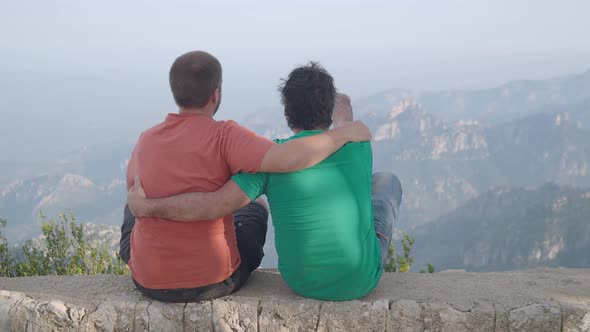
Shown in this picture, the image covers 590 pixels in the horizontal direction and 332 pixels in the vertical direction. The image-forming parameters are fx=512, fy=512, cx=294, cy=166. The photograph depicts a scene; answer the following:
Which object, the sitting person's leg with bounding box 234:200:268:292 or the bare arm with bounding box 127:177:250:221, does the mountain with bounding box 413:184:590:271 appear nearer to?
the sitting person's leg with bounding box 234:200:268:292

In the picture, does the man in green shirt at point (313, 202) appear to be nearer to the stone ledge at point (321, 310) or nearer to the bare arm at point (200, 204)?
the bare arm at point (200, 204)

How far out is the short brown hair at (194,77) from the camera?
370 centimetres

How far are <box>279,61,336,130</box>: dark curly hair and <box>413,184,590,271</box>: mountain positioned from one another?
13390 centimetres

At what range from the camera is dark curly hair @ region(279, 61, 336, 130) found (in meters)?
3.90

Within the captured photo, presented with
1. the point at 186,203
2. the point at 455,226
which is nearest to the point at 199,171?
the point at 186,203

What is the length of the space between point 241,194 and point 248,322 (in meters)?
1.33

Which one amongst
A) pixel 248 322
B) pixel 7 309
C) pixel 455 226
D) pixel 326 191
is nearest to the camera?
pixel 326 191

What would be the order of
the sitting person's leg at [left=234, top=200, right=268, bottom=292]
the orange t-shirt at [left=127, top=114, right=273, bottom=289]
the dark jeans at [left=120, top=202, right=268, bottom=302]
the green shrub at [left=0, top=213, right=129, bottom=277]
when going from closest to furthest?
the orange t-shirt at [left=127, top=114, right=273, bottom=289] < the dark jeans at [left=120, top=202, right=268, bottom=302] < the sitting person's leg at [left=234, top=200, right=268, bottom=292] < the green shrub at [left=0, top=213, right=129, bottom=277]

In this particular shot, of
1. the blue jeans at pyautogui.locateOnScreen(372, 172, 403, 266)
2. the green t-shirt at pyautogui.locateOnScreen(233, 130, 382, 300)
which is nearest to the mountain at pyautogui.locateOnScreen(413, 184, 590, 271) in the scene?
the blue jeans at pyautogui.locateOnScreen(372, 172, 403, 266)

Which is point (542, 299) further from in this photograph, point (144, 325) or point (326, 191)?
point (144, 325)

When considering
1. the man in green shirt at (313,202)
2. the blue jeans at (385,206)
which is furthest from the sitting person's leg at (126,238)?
the blue jeans at (385,206)

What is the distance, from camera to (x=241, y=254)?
15.1ft

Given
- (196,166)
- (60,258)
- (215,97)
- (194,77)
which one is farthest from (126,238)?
(60,258)

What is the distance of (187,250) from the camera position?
406 cm
